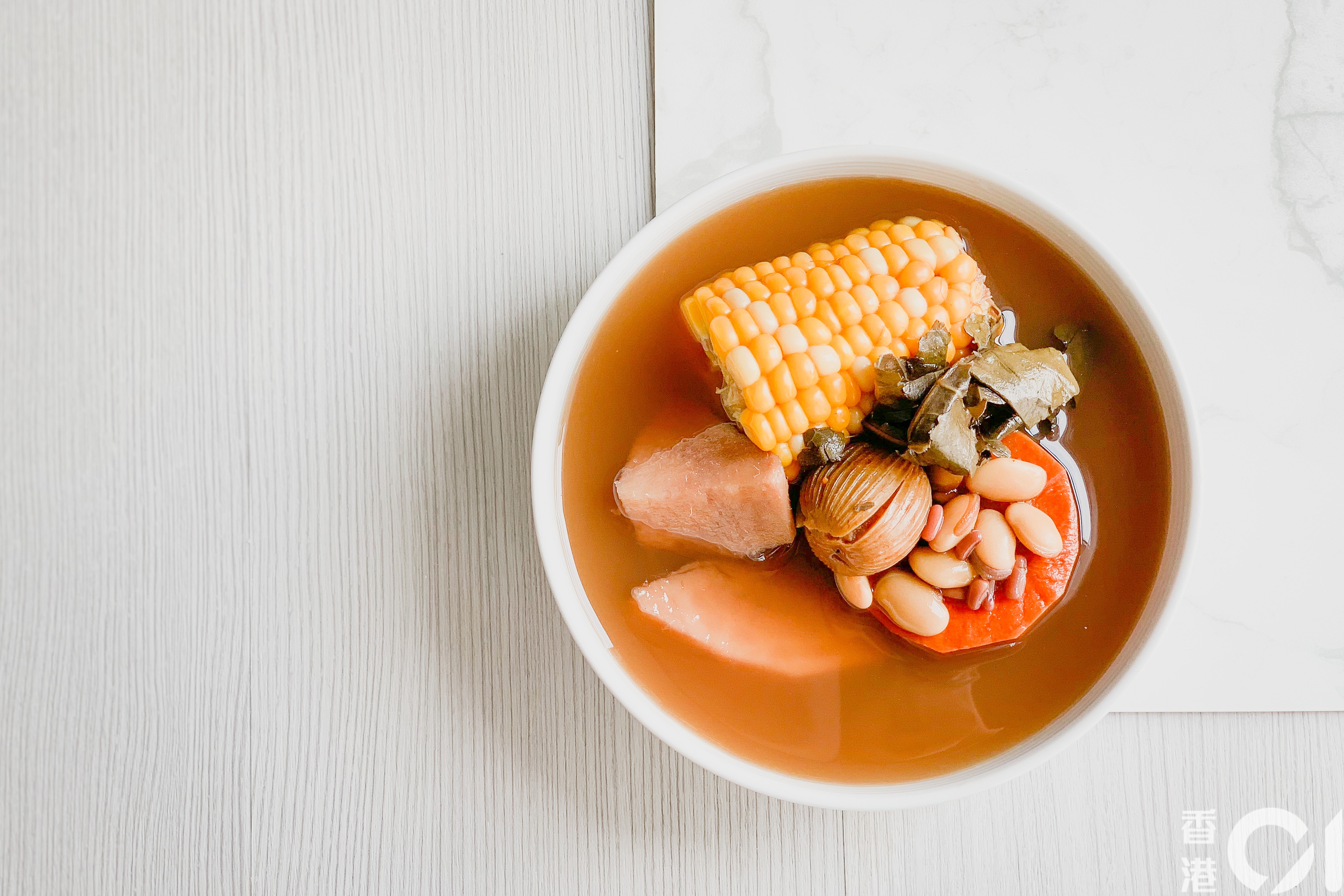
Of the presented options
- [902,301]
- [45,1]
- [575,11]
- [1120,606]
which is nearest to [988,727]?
[1120,606]

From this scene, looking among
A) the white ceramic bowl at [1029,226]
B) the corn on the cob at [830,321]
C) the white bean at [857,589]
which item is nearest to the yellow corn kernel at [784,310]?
the corn on the cob at [830,321]

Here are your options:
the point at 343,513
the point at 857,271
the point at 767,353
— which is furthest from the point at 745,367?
the point at 343,513

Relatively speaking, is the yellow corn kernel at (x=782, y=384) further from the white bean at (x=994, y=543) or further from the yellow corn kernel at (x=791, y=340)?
the white bean at (x=994, y=543)

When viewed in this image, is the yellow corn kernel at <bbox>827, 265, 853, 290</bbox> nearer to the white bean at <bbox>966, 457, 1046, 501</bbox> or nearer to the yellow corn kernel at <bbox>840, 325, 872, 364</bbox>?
the yellow corn kernel at <bbox>840, 325, 872, 364</bbox>

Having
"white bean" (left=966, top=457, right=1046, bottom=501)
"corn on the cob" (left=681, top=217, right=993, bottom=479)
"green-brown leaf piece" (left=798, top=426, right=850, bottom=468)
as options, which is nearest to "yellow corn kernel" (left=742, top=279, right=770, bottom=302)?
"corn on the cob" (left=681, top=217, right=993, bottom=479)

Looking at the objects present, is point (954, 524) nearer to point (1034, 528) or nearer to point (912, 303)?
point (1034, 528)

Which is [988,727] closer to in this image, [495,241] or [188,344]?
[495,241]
